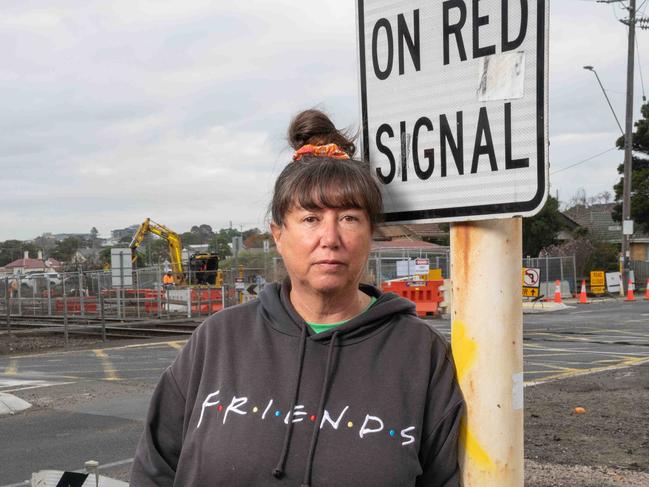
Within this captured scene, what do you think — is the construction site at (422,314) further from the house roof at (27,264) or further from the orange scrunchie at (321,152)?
the house roof at (27,264)

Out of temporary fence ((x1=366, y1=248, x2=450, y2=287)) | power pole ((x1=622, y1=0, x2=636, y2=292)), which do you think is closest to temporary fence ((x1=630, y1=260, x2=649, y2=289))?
power pole ((x1=622, y1=0, x2=636, y2=292))

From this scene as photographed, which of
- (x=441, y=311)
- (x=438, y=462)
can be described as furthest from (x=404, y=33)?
(x=441, y=311)

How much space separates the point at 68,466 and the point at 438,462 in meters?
5.31

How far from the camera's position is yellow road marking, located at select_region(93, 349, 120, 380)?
12.1m

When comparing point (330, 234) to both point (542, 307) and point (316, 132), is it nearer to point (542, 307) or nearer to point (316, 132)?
point (316, 132)

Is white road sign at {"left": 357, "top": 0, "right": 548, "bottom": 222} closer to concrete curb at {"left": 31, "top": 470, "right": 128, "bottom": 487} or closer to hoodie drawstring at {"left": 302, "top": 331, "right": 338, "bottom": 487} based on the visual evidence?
hoodie drawstring at {"left": 302, "top": 331, "right": 338, "bottom": 487}

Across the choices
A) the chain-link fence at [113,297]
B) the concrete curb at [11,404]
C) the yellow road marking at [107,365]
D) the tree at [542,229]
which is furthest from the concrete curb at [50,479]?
the tree at [542,229]

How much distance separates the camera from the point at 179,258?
33125mm

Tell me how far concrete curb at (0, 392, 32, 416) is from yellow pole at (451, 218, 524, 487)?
8198 millimetres

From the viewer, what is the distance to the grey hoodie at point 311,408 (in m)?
1.85

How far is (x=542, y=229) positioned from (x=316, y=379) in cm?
4184

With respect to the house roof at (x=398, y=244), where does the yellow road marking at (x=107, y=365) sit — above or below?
below

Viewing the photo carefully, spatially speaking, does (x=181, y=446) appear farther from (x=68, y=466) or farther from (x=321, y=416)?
(x=68, y=466)

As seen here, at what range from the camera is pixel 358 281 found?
81.4 inches
